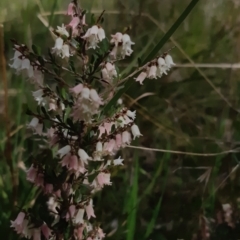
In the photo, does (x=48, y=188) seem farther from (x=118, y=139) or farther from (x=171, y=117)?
(x=171, y=117)

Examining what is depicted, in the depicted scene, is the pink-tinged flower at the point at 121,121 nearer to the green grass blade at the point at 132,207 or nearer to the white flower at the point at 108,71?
the white flower at the point at 108,71

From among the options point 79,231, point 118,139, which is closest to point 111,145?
point 118,139

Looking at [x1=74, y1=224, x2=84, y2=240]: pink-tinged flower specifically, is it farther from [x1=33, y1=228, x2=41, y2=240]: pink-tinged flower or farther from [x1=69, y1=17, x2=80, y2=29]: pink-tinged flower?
[x1=69, y1=17, x2=80, y2=29]: pink-tinged flower

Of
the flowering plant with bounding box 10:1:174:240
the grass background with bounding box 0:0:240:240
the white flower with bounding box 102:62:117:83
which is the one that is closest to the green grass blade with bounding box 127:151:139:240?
the grass background with bounding box 0:0:240:240

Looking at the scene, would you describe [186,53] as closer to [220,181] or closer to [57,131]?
[220,181]

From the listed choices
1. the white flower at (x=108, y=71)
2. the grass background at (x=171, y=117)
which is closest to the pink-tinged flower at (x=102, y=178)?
the white flower at (x=108, y=71)
